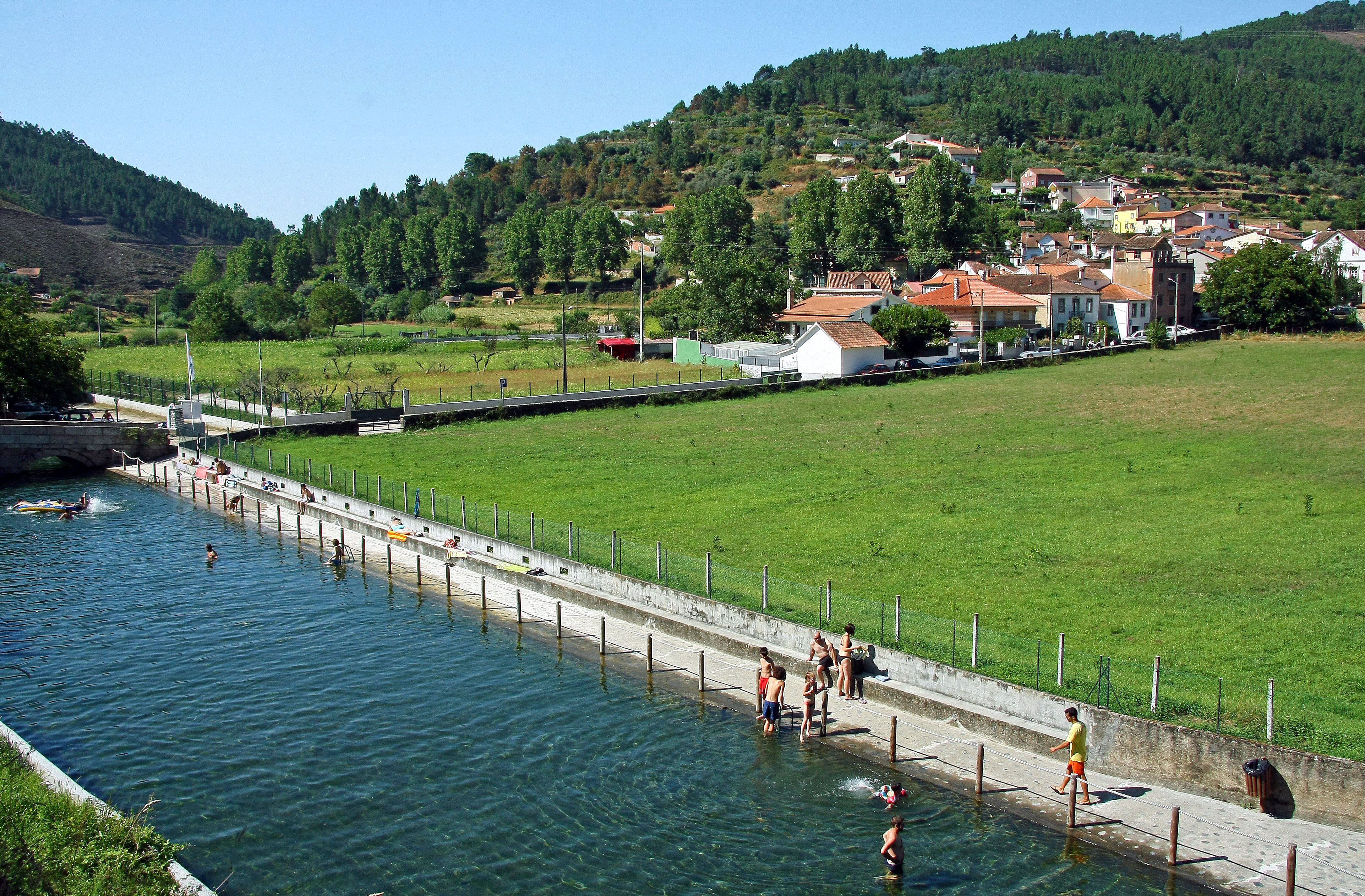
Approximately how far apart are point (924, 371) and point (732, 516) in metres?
46.0

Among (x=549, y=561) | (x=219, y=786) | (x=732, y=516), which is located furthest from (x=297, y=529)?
(x=219, y=786)

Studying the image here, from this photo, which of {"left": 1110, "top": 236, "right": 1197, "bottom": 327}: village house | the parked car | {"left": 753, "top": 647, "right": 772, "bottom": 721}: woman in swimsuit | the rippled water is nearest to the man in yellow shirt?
the rippled water

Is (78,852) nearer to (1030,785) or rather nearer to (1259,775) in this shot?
(1030,785)

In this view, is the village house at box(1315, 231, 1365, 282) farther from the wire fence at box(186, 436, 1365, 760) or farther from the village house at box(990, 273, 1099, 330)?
the wire fence at box(186, 436, 1365, 760)

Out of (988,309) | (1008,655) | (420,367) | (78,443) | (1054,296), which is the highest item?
(1054,296)

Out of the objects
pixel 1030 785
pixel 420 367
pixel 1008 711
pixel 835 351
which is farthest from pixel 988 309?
pixel 1030 785

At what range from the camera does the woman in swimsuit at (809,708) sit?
21.6 metres

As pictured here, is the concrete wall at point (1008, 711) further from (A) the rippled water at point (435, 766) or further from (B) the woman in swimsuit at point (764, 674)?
(A) the rippled water at point (435, 766)

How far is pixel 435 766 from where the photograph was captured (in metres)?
21.2

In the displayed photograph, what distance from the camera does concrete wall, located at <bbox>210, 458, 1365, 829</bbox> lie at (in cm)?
1755

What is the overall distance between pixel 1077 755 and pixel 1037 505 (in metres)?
20.0

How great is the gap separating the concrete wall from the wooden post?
1861 millimetres

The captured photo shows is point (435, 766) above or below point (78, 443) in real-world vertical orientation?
below

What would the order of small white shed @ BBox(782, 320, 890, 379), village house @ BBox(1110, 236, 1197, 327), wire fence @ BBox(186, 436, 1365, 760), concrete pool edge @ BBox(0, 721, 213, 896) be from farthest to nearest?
village house @ BBox(1110, 236, 1197, 327) < small white shed @ BBox(782, 320, 890, 379) < wire fence @ BBox(186, 436, 1365, 760) < concrete pool edge @ BBox(0, 721, 213, 896)
